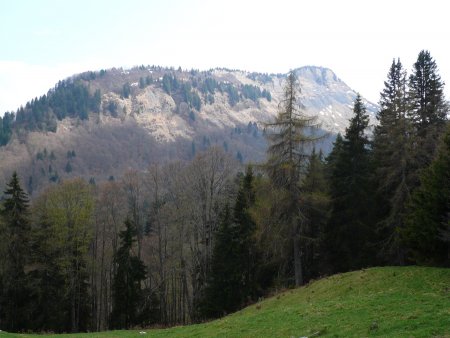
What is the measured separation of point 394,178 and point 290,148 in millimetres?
8177

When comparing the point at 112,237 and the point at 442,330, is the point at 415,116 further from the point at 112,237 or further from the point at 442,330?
the point at 112,237

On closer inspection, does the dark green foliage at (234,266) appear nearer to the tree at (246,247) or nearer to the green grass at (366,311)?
the tree at (246,247)

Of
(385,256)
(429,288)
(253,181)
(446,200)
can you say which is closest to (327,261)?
(385,256)

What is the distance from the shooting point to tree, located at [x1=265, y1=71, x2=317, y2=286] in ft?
100

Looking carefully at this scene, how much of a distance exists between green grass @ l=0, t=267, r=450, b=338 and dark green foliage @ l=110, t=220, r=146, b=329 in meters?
21.0

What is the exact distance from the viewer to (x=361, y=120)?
37375 mm

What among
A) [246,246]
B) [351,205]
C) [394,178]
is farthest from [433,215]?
[246,246]

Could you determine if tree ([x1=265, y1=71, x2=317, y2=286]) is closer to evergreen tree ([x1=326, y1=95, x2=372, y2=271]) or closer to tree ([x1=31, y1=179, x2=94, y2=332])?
evergreen tree ([x1=326, y1=95, x2=372, y2=271])

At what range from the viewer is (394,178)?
31688mm

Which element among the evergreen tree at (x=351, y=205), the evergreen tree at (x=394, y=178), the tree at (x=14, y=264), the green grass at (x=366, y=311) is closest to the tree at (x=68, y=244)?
the tree at (x=14, y=264)

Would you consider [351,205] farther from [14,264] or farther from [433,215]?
[14,264]

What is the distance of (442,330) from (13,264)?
135 feet

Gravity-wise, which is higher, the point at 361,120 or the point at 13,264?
the point at 361,120

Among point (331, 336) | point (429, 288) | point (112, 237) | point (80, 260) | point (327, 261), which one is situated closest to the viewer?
point (331, 336)
